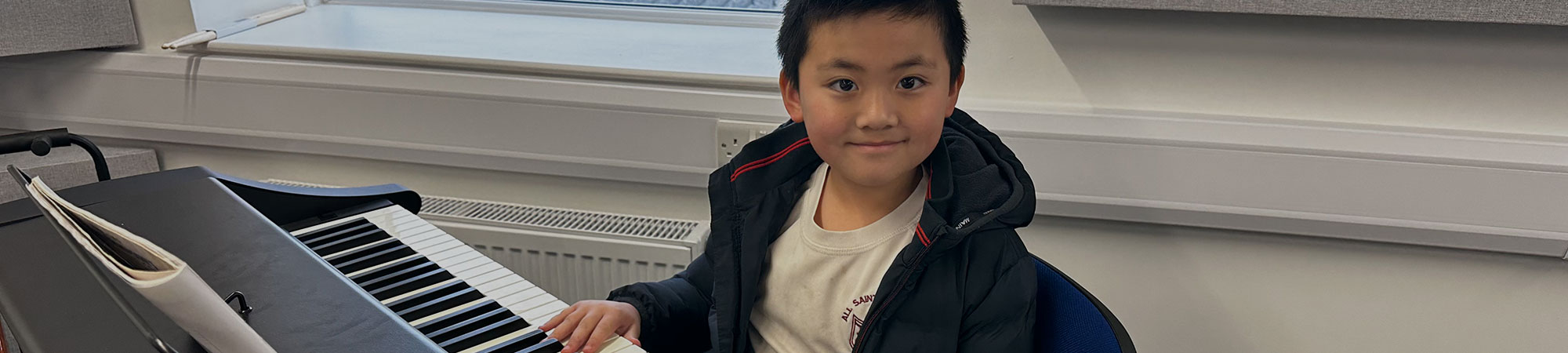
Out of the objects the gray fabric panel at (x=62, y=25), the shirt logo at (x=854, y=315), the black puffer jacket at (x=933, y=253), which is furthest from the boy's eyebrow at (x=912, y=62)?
the gray fabric panel at (x=62, y=25)

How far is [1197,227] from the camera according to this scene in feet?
4.72

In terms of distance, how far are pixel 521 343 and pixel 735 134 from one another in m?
0.61

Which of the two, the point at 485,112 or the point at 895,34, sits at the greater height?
the point at 895,34

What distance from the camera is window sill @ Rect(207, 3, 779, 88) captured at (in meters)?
1.62

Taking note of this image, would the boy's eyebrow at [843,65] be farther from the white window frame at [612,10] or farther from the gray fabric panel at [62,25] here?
the gray fabric panel at [62,25]

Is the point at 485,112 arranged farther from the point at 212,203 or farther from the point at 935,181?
the point at 935,181

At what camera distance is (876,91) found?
987mm

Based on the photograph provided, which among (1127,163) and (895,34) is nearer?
(895,34)

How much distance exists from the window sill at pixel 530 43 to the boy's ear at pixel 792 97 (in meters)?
0.42

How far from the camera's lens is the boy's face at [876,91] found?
3.19 ft

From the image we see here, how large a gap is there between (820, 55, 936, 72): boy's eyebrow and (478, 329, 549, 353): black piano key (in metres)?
0.39

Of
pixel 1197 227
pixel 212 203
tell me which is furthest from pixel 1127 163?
pixel 212 203

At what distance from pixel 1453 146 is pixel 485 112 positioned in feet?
4.61

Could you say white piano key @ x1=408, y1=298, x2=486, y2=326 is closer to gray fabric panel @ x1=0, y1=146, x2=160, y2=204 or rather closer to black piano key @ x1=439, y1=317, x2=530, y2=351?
black piano key @ x1=439, y1=317, x2=530, y2=351
